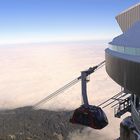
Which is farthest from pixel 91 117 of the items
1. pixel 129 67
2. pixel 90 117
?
pixel 129 67

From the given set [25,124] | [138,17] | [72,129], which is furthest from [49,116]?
[138,17]

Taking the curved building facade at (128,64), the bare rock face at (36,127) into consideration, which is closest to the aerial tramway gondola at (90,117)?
the curved building facade at (128,64)

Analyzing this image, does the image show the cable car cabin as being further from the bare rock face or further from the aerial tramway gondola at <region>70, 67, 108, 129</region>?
the bare rock face

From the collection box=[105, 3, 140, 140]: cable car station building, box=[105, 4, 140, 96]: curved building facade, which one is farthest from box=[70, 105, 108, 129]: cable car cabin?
box=[105, 4, 140, 96]: curved building facade

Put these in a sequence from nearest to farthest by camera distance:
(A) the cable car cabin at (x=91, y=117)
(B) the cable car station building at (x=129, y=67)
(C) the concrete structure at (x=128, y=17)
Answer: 1. (B) the cable car station building at (x=129, y=67)
2. (A) the cable car cabin at (x=91, y=117)
3. (C) the concrete structure at (x=128, y=17)

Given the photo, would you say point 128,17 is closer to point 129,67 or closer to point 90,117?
point 90,117

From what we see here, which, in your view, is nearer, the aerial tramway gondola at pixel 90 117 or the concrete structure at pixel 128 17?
the aerial tramway gondola at pixel 90 117

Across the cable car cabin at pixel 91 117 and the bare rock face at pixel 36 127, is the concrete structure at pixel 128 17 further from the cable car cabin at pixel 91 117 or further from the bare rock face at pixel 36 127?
the bare rock face at pixel 36 127

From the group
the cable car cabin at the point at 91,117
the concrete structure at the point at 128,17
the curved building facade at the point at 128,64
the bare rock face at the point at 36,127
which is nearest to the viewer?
the curved building facade at the point at 128,64
